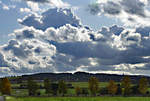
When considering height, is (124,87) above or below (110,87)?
below

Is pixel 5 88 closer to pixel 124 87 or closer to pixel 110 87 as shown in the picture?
pixel 110 87

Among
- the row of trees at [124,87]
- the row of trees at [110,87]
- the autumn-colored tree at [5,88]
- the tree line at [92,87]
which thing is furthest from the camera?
the row of trees at [110,87]

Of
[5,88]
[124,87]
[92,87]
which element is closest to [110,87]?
[124,87]

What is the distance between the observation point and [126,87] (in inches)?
5851

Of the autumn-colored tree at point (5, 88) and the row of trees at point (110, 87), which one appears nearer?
the autumn-colored tree at point (5, 88)

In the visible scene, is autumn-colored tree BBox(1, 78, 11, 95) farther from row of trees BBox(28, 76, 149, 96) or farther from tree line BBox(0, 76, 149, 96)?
row of trees BBox(28, 76, 149, 96)

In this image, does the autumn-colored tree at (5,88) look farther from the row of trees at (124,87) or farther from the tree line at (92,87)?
the row of trees at (124,87)

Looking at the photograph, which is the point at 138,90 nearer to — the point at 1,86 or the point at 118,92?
the point at 118,92

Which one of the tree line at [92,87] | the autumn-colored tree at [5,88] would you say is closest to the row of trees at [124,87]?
the tree line at [92,87]

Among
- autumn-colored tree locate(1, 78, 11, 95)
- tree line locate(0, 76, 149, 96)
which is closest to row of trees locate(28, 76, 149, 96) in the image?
tree line locate(0, 76, 149, 96)

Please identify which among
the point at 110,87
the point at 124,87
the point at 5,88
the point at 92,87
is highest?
the point at 5,88

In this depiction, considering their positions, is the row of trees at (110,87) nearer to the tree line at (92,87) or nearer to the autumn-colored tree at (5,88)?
the tree line at (92,87)

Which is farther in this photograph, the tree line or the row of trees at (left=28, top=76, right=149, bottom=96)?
the row of trees at (left=28, top=76, right=149, bottom=96)

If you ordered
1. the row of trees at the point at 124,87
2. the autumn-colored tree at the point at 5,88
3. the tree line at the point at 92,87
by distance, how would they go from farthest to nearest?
the row of trees at the point at 124,87 < the tree line at the point at 92,87 < the autumn-colored tree at the point at 5,88
